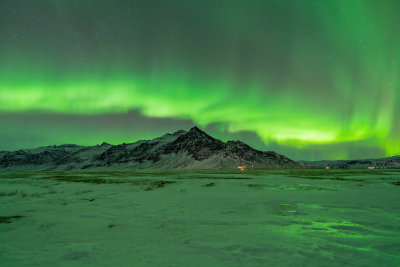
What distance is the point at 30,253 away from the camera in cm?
816


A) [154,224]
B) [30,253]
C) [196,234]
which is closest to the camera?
[30,253]

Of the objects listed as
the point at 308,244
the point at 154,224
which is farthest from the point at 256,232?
the point at 154,224

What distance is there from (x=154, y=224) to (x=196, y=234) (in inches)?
101

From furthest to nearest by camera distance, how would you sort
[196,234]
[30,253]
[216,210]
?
[216,210]
[196,234]
[30,253]

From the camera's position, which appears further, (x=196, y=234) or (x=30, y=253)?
(x=196, y=234)

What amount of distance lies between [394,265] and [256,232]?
4.54m

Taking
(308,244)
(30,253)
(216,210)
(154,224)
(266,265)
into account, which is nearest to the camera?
(266,265)

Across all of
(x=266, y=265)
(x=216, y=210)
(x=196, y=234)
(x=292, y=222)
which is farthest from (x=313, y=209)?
(x=266, y=265)

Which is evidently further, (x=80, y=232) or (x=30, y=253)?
(x=80, y=232)

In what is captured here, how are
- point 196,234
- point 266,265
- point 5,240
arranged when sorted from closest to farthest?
1. point 266,265
2. point 5,240
3. point 196,234

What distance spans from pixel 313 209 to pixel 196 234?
9.03 metres

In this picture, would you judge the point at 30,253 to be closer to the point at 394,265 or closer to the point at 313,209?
the point at 394,265

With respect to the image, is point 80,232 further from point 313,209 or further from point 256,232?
point 313,209

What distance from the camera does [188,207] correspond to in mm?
16828
